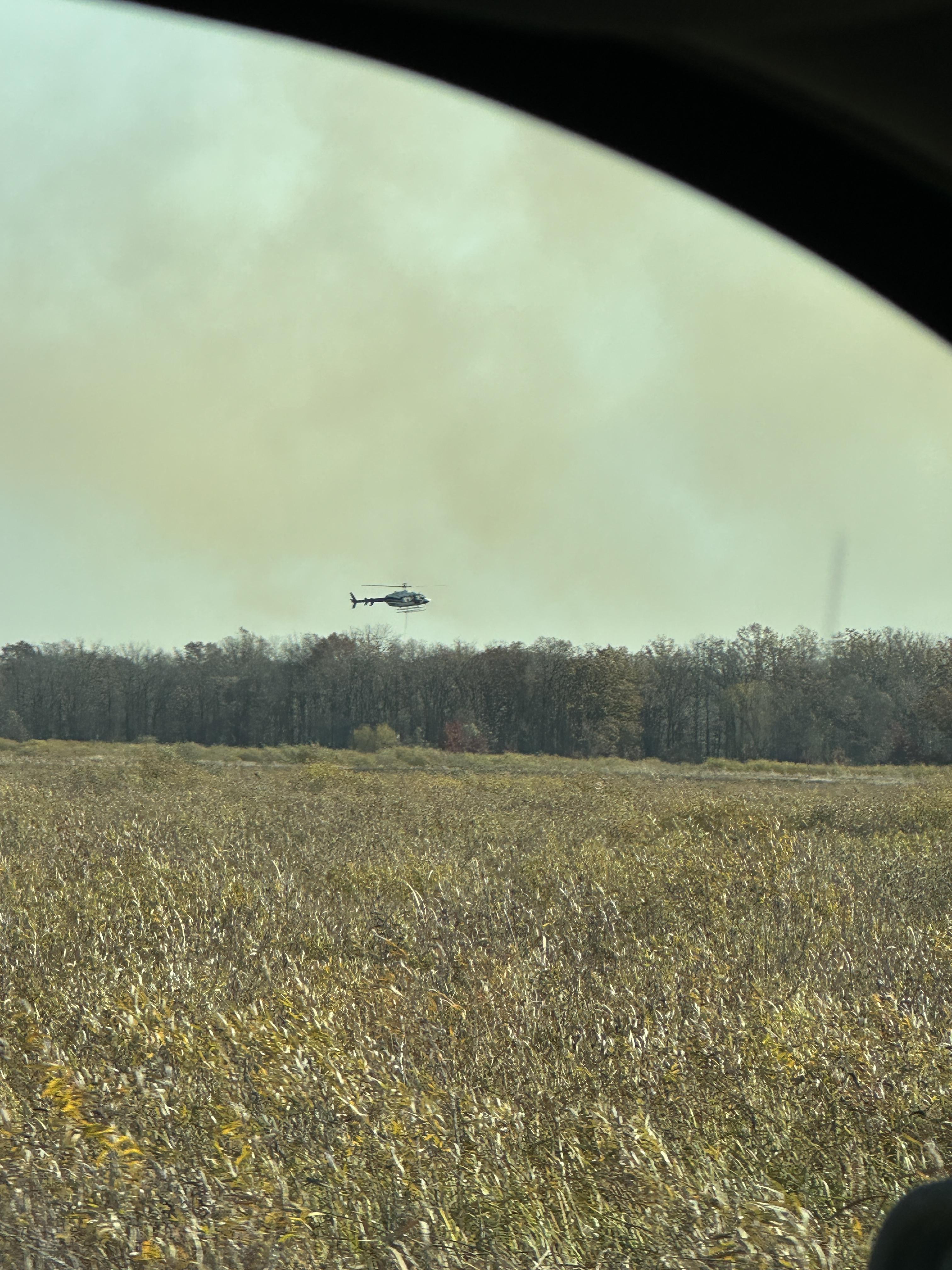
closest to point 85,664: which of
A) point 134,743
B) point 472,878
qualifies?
point 134,743

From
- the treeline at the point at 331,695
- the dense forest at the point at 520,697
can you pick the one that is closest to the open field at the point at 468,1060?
the dense forest at the point at 520,697

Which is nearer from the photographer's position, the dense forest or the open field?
the open field

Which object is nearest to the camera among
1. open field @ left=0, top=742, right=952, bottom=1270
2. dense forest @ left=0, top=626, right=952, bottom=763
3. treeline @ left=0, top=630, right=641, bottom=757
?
open field @ left=0, top=742, right=952, bottom=1270

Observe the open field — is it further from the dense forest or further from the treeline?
the treeline

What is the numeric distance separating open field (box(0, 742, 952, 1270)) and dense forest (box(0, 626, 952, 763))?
55.6m

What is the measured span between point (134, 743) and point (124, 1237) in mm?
76064

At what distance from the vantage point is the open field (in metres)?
3.10

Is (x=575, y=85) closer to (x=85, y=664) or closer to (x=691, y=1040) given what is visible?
(x=691, y=1040)

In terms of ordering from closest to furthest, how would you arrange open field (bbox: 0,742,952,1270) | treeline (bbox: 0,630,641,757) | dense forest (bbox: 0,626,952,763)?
open field (bbox: 0,742,952,1270), dense forest (bbox: 0,626,952,763), treeline (bbox: 0,630,641,757)

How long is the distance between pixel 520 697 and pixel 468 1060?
76.3m

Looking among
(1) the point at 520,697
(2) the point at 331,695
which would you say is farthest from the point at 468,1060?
(2) the point at 331,695

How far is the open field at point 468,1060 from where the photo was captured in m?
3.10

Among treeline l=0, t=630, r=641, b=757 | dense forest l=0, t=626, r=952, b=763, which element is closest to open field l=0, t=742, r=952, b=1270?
dense forest l=0, t=626, r=952, b=763

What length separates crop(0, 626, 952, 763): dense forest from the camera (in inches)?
2628
